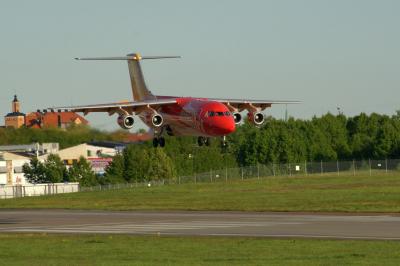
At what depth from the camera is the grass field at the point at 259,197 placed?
78375 mm

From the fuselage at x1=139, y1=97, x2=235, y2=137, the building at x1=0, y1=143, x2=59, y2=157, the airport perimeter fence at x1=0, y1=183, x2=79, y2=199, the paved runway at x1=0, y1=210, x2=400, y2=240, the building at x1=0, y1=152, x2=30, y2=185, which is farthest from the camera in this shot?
the building at x1=0, y1=152, x2=30, y2=185

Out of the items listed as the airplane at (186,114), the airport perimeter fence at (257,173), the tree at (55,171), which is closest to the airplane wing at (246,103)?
the airplane at (186,114)

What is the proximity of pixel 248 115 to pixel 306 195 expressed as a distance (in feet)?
76.9

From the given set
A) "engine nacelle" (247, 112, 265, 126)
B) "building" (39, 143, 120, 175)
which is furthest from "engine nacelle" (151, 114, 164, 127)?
"building" (39, 143, 120, 175)

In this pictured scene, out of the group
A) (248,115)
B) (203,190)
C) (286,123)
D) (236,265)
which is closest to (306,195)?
(203,190)

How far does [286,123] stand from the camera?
156625 mm

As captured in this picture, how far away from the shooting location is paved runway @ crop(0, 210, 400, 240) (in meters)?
54.0

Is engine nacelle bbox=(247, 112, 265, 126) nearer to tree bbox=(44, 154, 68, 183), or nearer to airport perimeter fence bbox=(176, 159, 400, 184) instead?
airport perimeter fence bbox=(176, 159, 400, 184)

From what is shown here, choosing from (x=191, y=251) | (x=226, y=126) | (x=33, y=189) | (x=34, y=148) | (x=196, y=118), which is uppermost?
(x=34, y=148)

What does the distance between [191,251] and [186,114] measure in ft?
69.3

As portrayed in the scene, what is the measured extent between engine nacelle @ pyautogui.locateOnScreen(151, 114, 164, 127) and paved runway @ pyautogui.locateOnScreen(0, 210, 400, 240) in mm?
5878

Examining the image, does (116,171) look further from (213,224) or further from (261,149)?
(213,224)

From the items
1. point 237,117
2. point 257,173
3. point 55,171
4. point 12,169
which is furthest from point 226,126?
point 12,169

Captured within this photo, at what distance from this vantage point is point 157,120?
216 ft
